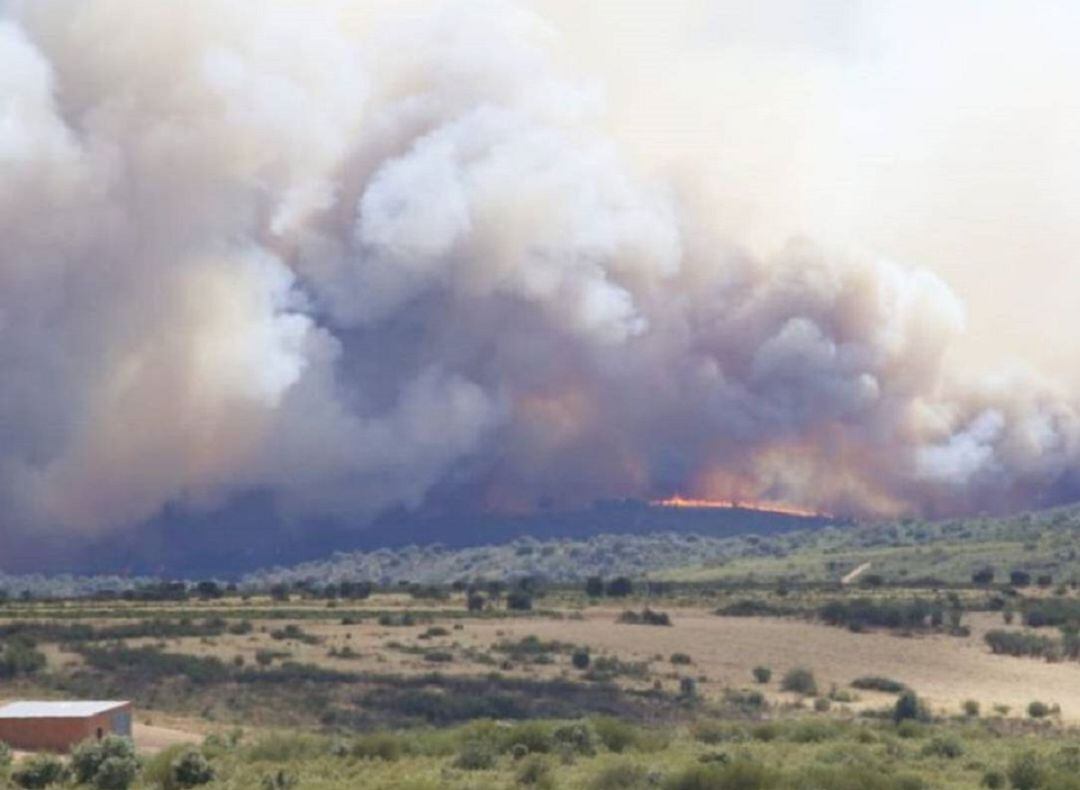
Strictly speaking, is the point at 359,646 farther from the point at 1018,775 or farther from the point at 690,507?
the point at 690,507

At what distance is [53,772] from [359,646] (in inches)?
1578

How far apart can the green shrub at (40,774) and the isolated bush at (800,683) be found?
3635cm

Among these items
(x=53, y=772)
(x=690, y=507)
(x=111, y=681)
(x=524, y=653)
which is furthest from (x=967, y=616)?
(x=690, y=507)

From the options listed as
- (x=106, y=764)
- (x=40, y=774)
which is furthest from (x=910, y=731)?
(x=40, y=774)

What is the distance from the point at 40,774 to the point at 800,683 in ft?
125

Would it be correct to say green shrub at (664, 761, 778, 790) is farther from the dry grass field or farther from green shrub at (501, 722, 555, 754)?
the dry grass field

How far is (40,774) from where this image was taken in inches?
1378

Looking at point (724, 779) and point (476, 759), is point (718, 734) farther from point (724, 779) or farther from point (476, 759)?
point (724, 779)

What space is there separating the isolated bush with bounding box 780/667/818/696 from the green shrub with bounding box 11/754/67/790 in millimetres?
36350

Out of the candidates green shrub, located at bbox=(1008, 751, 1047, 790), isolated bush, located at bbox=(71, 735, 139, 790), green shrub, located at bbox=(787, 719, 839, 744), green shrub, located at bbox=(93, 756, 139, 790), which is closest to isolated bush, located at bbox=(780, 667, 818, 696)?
green shrub, located at bbox=(787, 719, 839, 744)

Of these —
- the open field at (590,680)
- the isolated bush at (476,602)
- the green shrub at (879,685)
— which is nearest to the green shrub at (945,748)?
the open field at (590,680)

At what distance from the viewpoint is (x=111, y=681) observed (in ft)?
211

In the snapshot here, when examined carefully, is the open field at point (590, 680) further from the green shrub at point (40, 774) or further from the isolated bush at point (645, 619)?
the green shrub at point (40, 774)

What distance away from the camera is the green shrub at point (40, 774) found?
1367 inches
